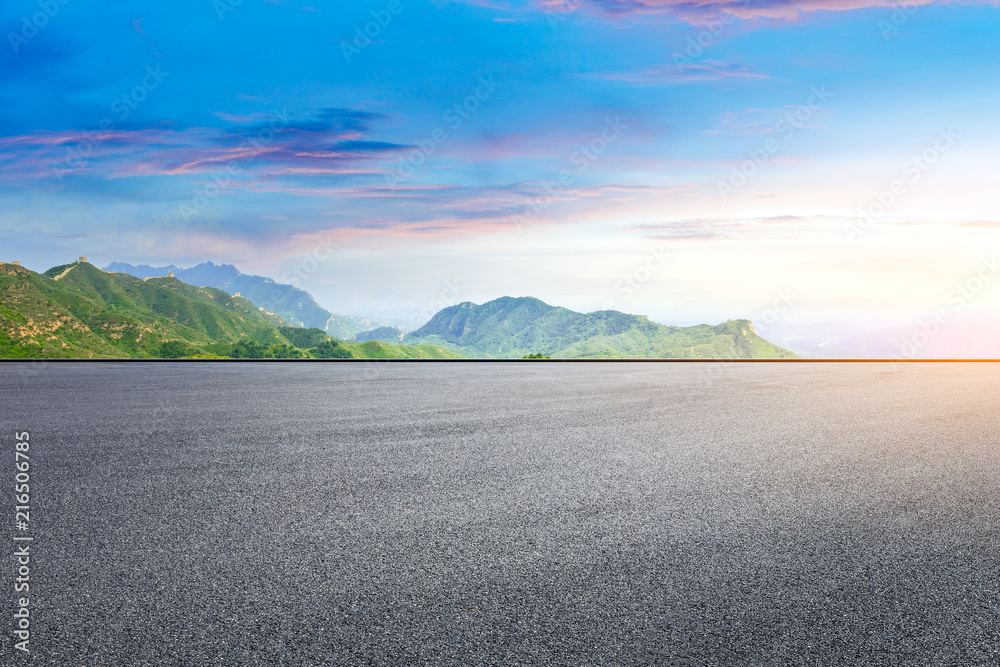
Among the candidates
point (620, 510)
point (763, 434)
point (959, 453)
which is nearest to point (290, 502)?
point (620, 510)

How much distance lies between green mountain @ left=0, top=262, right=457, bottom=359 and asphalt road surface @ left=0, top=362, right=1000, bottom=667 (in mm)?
15814

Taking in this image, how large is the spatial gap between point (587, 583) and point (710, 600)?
0.60m

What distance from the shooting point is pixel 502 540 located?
3961 millimetres

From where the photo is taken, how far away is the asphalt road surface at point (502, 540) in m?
2.74

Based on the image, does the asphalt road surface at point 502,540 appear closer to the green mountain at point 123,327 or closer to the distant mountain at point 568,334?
the green mountain at point 123,327

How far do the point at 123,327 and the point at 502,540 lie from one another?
209 ft

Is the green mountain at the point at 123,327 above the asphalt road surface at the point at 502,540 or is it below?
above

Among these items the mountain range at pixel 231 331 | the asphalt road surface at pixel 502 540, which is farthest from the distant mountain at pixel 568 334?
the asphalt road surface at pixel 502 540

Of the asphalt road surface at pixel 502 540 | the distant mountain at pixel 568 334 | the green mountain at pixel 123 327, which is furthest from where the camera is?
the distant mountain at pixel 568 334

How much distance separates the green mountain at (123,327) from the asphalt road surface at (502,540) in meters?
15.8

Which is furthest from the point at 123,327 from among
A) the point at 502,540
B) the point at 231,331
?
the point at 502,540

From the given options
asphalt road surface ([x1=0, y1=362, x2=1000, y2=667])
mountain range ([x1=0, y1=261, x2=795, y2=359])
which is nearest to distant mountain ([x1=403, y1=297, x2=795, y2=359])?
mountain range ([x1=0, y1=261, x2=795, y2=359])

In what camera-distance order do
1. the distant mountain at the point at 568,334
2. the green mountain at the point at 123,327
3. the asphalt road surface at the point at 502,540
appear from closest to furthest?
the asphalt road surface at the point at 502,540
the green mountain at the point at 123,327
the distant mountain at the point at 568,334

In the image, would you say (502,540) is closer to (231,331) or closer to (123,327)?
(123,327)
